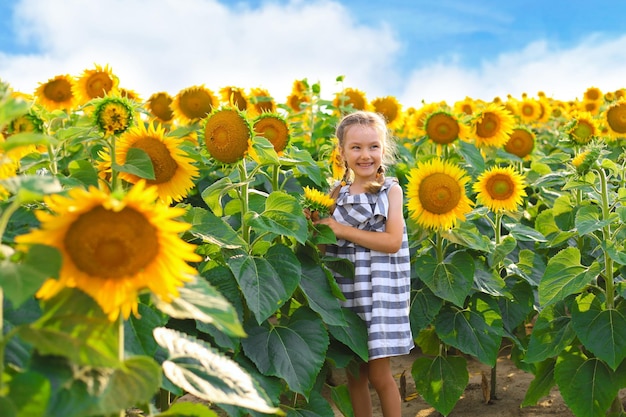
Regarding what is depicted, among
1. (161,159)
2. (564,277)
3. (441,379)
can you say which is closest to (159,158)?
(161,159)

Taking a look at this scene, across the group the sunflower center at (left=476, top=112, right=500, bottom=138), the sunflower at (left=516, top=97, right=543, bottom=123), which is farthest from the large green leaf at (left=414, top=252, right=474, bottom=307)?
the sunflower at (left=516, top=97, right=543, bottom=123)

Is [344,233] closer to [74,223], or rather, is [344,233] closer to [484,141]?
[74,223]

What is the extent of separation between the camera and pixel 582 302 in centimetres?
320

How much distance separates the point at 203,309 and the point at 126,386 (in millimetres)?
191

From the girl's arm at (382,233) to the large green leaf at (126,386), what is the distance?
170 centimetres

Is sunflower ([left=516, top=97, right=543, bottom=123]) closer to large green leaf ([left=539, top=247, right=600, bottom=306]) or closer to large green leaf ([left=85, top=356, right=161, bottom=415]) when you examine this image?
large green leaf ([left=539, top=247, right=600, bottom=306])

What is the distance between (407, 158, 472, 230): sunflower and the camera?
3.18 meters

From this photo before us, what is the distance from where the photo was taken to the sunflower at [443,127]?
4.50m

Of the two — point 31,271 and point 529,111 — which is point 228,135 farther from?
point 529,111

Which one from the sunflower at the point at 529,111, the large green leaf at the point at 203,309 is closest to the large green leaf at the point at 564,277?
the large green leaf at the point at 203,309

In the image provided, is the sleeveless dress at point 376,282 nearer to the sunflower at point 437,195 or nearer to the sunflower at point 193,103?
the sunflower at point 437,195

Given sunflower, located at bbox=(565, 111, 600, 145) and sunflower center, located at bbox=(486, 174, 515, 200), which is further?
sunflower, located at bbox=(565, 111, 600, 145)

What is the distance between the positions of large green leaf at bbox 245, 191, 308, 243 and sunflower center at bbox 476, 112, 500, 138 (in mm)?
2666

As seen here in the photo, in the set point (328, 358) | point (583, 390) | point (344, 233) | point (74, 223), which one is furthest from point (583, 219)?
point (74, 223)
